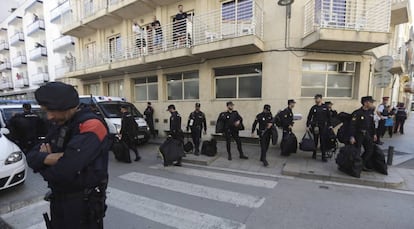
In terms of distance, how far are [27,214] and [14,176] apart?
1041 mm

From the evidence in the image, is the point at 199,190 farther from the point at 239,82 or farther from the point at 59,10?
the point at 59,10

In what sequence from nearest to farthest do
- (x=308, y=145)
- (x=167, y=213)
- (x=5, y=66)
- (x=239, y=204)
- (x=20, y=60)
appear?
(x=167, y=213)
(x=239, y=204)
(x=308, y=145)
(x=20, y=60)
(x=5, y=66)

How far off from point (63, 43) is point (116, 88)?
31.2 ft

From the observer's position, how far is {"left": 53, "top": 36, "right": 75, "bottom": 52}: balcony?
61.9 feet

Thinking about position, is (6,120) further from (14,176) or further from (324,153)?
(324,153)

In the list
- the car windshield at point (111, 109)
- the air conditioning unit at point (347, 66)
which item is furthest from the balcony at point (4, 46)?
the air conditioning unit at point (347, 66)

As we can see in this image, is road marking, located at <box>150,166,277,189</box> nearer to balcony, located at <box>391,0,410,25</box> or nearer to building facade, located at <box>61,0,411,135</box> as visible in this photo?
building facade, located at <box>61,0,411,135</box>

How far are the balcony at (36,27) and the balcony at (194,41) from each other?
16.1m

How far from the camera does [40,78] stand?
23.8 m

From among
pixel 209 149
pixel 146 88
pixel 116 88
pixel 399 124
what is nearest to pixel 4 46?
pixel 116 88

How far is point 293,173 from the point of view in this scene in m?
5.54

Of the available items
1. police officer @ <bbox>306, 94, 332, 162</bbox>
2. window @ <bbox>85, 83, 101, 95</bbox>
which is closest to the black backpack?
police officer @ <bbox>306, 94, 332, 162</bbox>

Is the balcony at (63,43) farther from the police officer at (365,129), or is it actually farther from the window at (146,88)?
the police officer at (365,129)

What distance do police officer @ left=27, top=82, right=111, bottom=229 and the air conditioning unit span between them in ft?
30.5
